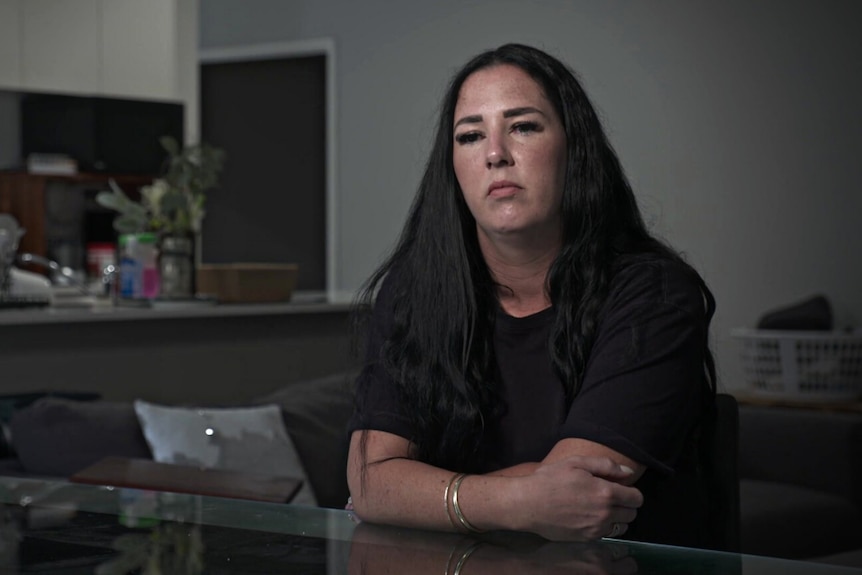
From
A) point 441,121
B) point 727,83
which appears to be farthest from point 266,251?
point 441,121

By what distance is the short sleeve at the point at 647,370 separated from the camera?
1.49 metres

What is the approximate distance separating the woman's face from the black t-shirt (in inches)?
5.1

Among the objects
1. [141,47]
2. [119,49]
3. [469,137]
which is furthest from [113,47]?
[469,137]

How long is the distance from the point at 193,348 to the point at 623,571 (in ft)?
8.99

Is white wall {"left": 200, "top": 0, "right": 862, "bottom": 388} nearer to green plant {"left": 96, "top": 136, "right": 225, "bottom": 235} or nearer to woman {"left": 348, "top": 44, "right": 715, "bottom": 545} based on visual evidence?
green plant {"left": 96, "top": 136, "right": 225, "bottom": 235}

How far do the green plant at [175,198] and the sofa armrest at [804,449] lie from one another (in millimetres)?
1783

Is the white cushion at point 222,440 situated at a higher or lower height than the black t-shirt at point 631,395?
lower

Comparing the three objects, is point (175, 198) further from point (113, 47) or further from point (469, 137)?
point (113, 47)

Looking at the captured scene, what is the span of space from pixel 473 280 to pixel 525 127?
0.22 meters

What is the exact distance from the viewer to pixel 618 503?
1332mm

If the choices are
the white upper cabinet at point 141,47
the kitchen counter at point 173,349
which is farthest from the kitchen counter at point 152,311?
the white upper cabinet at point 141,47

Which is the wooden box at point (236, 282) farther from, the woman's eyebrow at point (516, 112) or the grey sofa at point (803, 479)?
the woman's eyebrow at point (516, 112)

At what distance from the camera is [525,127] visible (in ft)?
5.25

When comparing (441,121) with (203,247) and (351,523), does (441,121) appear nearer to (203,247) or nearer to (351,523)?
(351,523)
